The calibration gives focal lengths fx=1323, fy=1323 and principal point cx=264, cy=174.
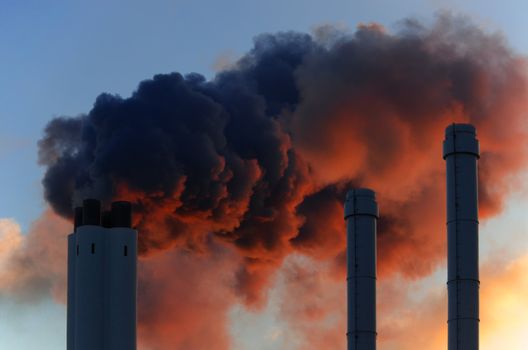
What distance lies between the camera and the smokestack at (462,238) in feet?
282

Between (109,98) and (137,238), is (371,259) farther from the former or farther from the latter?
(109,98)

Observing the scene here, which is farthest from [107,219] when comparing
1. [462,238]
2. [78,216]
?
[462,238]

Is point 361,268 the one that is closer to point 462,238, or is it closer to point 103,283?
point 462,238

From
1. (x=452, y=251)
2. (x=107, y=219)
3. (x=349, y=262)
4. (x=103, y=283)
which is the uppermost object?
(x=107, y=219)

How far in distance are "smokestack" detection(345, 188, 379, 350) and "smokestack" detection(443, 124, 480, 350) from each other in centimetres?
811

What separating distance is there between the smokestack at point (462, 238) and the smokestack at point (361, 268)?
319 inches

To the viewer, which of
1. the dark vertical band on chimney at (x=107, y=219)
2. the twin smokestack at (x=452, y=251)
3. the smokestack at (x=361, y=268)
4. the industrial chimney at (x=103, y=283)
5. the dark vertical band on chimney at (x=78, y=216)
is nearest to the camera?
the twin smokestack at (x=452, y=251)

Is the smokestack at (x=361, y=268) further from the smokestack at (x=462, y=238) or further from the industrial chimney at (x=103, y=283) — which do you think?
the industrial chimney at (x=103, y=283)

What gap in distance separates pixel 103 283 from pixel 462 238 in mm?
25611

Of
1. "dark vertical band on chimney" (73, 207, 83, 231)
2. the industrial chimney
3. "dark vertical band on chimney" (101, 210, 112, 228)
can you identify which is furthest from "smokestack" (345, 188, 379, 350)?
"dark vertical band on chimney" (73, 207, 83, 231)

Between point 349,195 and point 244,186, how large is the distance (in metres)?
9.89

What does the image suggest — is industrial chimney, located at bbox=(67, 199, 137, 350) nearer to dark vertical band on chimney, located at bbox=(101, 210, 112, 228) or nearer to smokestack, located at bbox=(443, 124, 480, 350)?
dark vertical band on chimney, located at bbox=(101, 210, 112, 228)

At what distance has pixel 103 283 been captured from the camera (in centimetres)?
9419

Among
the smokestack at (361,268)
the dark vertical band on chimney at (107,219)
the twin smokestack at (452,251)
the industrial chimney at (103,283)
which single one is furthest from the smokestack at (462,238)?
the dark vertical band on chimney at (107,219)
